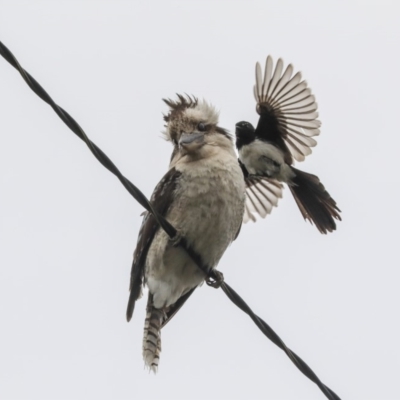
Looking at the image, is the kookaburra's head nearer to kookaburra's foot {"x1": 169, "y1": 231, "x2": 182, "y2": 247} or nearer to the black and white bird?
kookaburra's foot {"x1": 169, "y1": 231, "x2": 182, "y2": 247}

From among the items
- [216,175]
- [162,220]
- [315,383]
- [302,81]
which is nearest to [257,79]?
[302,81]

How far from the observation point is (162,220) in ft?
19.3

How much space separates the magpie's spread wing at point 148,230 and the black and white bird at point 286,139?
3367mm

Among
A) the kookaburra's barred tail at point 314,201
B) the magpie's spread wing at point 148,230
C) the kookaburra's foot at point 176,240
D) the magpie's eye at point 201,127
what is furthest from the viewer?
the kookaburra's barred tail at point 314,201

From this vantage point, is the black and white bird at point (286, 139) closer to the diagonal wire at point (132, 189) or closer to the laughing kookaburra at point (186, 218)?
the laughing kookaburra at point (186, 218)

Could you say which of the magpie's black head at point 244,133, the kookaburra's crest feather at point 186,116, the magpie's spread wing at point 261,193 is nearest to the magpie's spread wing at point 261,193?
the magpie's spread wing at point 261,193

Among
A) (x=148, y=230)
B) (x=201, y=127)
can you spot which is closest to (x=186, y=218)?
(x=148, y=230)

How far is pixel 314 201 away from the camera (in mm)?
10312

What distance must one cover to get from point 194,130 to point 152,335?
5.21 ft

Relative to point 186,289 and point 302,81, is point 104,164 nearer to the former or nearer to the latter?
point 186,289

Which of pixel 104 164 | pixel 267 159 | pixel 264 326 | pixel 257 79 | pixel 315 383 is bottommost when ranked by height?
pixel 315 383

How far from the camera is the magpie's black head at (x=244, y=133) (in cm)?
1038

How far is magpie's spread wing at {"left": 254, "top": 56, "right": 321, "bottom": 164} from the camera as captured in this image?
1027 centimetres

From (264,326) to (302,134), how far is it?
4.97 m
